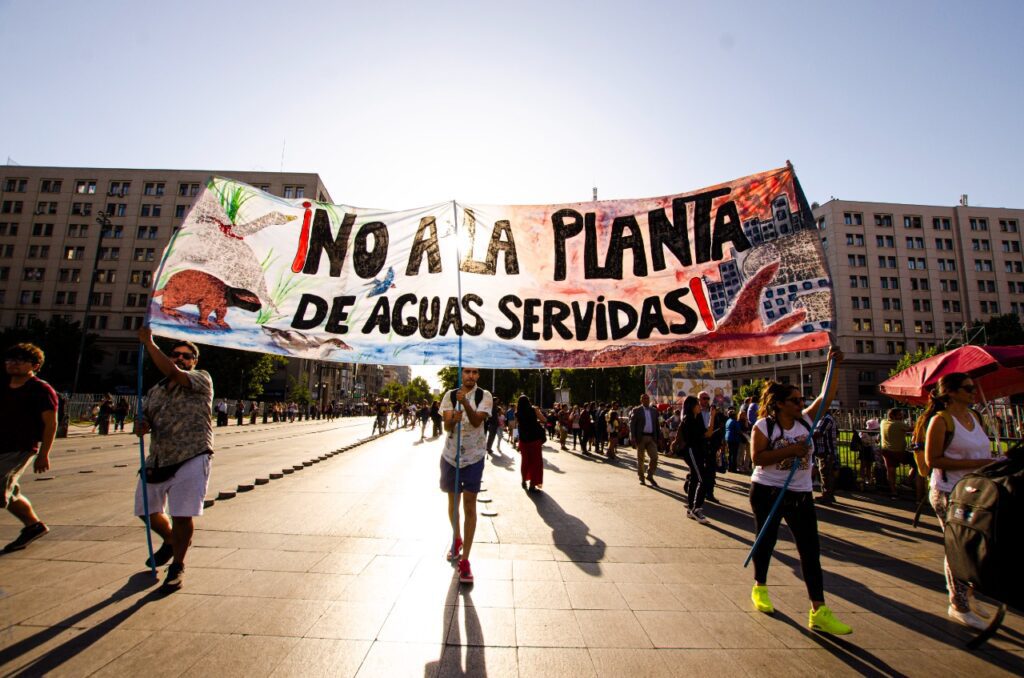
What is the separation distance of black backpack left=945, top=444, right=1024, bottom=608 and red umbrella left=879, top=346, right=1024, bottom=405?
7.17 meters

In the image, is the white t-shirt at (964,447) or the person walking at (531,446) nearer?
the white t-shirt at (964,447)

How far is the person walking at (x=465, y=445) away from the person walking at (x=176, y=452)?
6.91ft

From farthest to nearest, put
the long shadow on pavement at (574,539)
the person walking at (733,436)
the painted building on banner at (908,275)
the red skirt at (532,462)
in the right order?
1. the painted building on banner at (908,275)
2. the person walking at (733,436)
3. the red skirt at (532,462)
4. the long shadow on pavement at (574,539)

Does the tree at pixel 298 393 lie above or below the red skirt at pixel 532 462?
above

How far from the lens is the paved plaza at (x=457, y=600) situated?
3.20 m

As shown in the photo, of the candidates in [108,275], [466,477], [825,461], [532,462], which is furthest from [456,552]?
[108,275]

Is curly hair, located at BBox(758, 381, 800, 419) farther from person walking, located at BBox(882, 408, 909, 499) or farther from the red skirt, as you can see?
person walking, located at BBox(882, 408, 909, 499)

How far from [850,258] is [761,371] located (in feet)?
66.0

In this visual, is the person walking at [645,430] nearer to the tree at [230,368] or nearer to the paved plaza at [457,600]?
the paved plaza at [457,600]

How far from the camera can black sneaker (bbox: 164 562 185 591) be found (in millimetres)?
4158

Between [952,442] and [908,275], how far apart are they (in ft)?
277

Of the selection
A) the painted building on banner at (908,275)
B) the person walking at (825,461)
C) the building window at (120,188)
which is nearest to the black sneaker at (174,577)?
the person walking at (825,461)

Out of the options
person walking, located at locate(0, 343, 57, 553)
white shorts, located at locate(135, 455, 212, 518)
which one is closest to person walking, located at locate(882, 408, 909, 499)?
white shorts, located at locate(135, 455, 212, 518)

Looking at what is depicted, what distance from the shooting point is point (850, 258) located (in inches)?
2731
